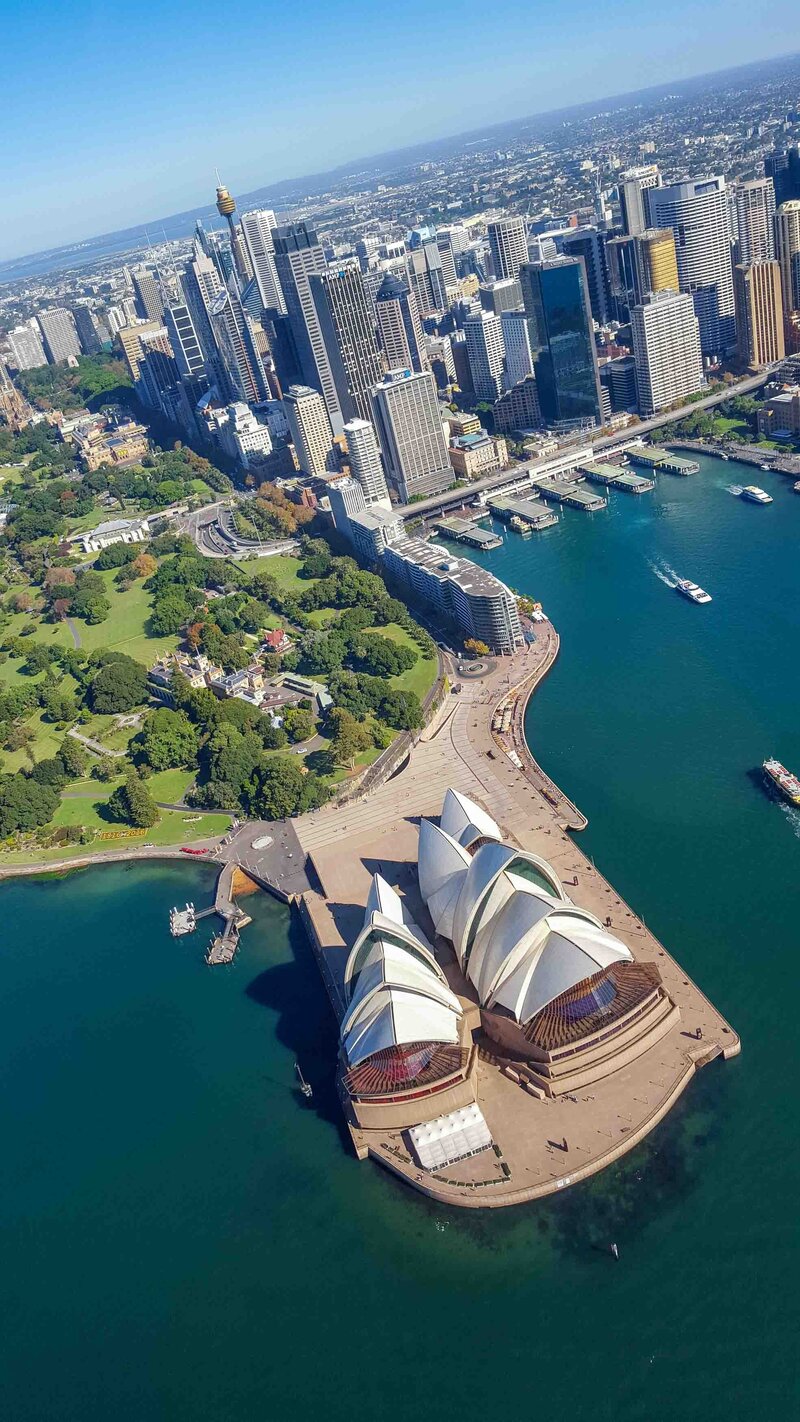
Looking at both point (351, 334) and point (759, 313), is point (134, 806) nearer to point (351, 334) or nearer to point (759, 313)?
point (351, 334)

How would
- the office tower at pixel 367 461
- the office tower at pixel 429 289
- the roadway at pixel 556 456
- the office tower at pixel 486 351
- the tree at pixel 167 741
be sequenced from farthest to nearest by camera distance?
the office tower at pixel 429 289 → the office tower at pixel 486 351 → the roadway at pixel 556 456 → the office tower at pixel 367 461 → the tree at pixel 167 741

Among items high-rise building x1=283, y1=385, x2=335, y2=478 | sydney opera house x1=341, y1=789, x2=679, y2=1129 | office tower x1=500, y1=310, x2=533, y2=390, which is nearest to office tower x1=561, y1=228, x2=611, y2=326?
office tower x1=500, y1=310, x2=533, y2=390

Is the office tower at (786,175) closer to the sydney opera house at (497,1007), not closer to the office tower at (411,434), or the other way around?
the office tower at (411,434)

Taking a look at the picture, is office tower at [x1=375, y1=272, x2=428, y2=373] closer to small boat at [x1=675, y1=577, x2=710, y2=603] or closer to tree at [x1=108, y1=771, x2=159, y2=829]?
small boat at [x1=675, y1=577, x2=710, y2=603]

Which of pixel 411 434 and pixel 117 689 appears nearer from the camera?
pixel 117 689

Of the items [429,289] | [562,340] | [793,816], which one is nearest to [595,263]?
[562,340]

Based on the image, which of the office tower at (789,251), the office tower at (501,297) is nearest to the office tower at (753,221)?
the office tower at (789,251)

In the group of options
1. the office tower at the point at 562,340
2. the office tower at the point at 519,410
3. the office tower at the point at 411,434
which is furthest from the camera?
the office tower at the point at 519,410
